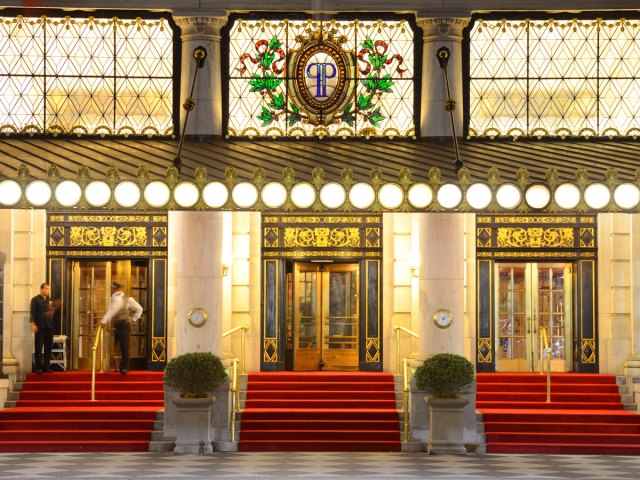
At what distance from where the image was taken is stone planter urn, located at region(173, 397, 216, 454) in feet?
76.6

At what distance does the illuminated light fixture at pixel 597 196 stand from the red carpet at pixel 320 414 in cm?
498

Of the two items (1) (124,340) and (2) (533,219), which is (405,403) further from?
(2) (533,219)

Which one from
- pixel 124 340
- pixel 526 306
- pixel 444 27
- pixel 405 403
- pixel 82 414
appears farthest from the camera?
pixel 526 306

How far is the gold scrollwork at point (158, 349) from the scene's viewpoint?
28.4 m

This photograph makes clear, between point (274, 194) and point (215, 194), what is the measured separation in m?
0.97

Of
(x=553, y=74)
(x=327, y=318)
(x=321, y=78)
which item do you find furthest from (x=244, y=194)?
(x=553, y=74)

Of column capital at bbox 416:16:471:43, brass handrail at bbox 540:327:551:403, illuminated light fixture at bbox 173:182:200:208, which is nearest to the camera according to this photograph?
illuminated light fixture at bbox 173:182:200:208

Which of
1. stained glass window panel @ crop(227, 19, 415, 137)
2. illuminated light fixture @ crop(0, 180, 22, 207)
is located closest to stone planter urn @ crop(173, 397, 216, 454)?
illuminated light fixture @ crop(0, 180, 22, 207)

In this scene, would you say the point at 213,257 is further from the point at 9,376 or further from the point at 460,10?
the point at 460,10

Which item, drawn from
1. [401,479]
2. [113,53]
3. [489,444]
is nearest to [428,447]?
[489,444]

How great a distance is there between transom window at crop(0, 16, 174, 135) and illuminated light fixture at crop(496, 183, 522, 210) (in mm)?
7334

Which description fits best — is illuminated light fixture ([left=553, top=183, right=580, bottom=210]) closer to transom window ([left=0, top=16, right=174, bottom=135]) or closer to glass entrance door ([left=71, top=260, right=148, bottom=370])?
transom window ([left=0, top=16, right=174, bottom=135])

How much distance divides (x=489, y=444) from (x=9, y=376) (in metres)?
8.98

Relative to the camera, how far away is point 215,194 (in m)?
23.4
